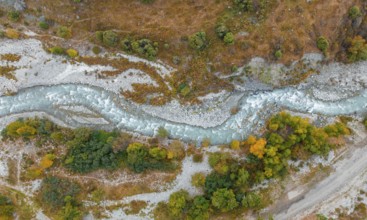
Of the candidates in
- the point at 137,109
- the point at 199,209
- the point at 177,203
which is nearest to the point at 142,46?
the point at 137,109

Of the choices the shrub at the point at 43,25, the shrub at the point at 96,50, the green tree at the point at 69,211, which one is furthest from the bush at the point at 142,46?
the green tree at the point at 69,211

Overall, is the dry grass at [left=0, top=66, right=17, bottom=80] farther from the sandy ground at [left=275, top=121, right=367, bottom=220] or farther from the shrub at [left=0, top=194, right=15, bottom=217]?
the sandy ground at [left=275, top=121, right=367, bottom=220]

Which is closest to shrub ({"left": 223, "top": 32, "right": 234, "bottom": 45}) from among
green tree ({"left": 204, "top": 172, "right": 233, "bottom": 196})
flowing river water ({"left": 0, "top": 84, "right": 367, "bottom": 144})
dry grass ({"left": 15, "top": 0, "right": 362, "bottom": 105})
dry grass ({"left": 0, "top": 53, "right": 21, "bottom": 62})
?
dry grass ({"left": 15, "top": 0, "right": 362, "bottom": 105})

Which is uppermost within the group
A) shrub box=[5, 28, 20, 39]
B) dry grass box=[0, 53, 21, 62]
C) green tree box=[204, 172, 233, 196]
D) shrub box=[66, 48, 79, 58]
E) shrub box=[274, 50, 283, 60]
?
shrub box=[5, 28, 20, 39]

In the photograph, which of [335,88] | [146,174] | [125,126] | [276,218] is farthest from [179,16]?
[276,218]

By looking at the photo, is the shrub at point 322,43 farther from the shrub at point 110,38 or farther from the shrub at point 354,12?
the shrub at point 110,38

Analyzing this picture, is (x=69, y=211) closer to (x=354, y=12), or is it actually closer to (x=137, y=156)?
(x=137, y=156)
